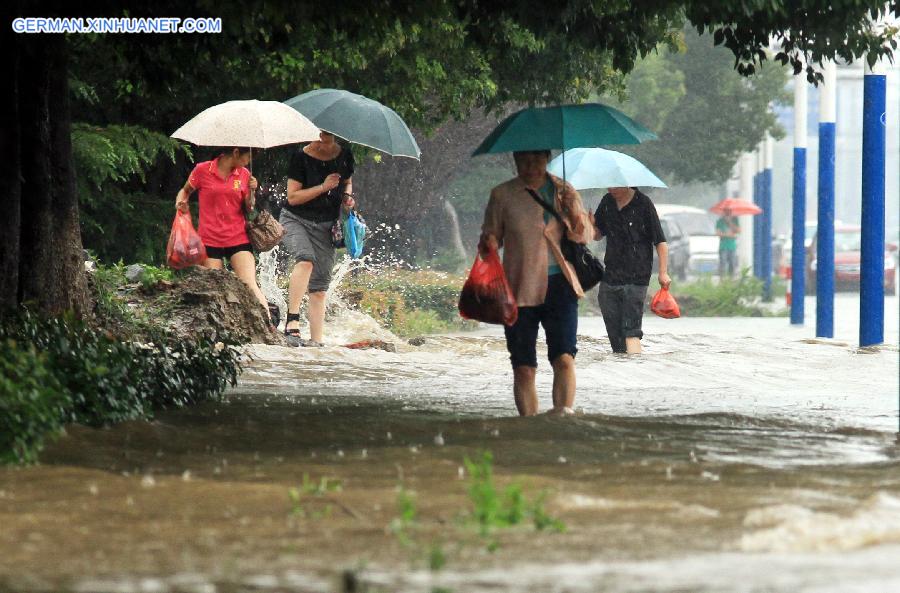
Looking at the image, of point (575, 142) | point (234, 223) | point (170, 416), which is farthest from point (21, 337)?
point (234, 223)

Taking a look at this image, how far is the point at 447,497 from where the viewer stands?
638 centimetres

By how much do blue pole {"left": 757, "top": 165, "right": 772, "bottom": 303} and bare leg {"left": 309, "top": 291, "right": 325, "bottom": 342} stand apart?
25260 mm

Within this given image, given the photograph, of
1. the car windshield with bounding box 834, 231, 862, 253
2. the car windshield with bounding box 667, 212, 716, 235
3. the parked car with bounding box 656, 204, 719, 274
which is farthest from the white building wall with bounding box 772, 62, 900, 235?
the car windshield with bounding box 834, 231, 862, 253

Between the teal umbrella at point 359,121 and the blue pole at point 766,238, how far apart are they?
2517 centimetres

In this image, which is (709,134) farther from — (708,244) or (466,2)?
(466,2)

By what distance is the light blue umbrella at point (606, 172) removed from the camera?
1455 cm

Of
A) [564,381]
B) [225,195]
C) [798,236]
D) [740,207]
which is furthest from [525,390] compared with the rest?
[740,207]

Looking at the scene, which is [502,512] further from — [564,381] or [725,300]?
[725,300]

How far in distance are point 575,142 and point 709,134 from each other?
35.2m

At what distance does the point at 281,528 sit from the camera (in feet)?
18.6

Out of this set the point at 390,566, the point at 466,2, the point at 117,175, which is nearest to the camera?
the point at 390,566

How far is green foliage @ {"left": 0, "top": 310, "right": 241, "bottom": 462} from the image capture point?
7156mm

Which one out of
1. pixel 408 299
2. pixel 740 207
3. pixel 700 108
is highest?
pixel 700 108

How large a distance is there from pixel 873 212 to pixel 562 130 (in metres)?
9.22
